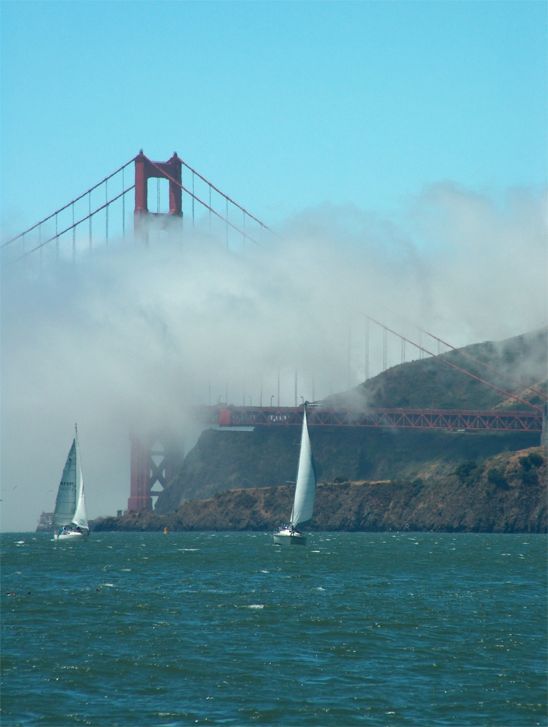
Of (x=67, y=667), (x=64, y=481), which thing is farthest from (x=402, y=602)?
(x=64, y=481)

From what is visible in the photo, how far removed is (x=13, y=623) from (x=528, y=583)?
104 ft

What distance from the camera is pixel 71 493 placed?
122 metres

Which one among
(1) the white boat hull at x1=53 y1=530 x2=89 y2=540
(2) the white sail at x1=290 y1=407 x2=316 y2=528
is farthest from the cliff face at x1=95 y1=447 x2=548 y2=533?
(2) the white sail at x1=290 y1=407 x2=316 y2=528

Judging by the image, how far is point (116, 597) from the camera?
6519cm

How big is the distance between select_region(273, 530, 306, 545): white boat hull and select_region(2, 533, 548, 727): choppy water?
20961mm

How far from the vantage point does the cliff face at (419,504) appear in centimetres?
16800

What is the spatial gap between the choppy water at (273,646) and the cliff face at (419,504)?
271 ft

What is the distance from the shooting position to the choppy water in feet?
127

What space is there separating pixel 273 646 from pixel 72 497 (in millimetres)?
74801

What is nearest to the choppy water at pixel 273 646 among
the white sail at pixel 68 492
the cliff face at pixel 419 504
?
the white sail at pixel 68 492

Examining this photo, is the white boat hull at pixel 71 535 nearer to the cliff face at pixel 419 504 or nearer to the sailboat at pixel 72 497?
the sailboat at pixel 72 497

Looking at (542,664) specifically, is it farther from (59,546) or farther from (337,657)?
(59,546)

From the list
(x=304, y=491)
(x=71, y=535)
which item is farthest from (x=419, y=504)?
(x=304, y=491)

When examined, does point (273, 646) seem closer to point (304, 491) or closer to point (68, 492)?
point (304, 491)
